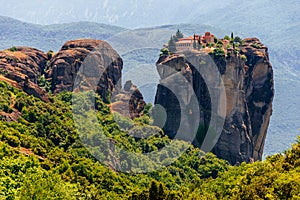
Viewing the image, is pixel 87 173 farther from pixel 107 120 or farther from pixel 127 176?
pixel 107 120

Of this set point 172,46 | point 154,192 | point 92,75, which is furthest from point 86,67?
point 154,192

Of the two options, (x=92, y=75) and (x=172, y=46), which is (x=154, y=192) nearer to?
(x=92, y=75)

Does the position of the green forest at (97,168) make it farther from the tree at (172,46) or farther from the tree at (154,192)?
the tree at (172,46)

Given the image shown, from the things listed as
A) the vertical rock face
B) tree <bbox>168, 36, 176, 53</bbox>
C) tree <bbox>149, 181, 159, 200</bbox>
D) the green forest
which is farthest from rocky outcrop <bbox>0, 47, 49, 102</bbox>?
tree <bbox>149, 181, 159, 200</bbox>

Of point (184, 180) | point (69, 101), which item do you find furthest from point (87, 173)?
point (69, 101)

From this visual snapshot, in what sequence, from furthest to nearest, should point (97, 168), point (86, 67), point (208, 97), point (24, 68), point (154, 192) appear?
1. point (208, 97)
2. point (86, 67)
3. point (24, 68)
4. point (97, 168)
5. point (154, 192)

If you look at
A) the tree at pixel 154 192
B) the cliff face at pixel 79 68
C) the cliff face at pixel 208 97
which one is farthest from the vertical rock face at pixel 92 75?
the tree at pixel 154 192
